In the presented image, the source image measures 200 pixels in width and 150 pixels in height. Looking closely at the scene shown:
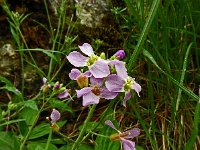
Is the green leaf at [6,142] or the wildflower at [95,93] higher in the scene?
the wildflower at [95,93]

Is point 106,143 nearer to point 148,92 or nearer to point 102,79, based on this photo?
point 148,92

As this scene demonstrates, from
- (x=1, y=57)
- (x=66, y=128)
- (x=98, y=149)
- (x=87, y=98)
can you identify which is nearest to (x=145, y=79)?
(x=66, y=128)

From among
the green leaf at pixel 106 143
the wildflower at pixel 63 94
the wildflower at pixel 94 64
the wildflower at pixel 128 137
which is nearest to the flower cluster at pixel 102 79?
the wildflower at pixel 94 64

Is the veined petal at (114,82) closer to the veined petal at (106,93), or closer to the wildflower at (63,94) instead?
the veined petal at (106,93)

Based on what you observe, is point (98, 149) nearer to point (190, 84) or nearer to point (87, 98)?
point (87, 98)

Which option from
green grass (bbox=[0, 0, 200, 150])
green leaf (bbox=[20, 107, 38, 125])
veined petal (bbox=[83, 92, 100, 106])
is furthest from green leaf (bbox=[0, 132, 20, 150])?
veined petal (bbox=[83, 92, 100, 106])

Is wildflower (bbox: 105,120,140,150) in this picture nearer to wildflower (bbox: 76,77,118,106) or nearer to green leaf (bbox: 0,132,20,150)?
wildflower (bbox: 76,77,118,106)

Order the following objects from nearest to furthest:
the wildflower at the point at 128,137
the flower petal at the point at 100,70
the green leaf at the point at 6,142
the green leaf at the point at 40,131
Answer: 1. the flower petal at the point at 100,70
2. the wildflower at the point at 128,137
3. the green leaf at the point at 6,142
4. the green leaf at the point at 40,131

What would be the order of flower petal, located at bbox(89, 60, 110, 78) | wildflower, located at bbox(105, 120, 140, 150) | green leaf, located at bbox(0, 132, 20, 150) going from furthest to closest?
green leaf, located at bbox(0, 132, 20, 150)
wildflower, located at bbox(105, 120, 140, 150)
flower petal, located at bbox(89, 60, 110, 78)
